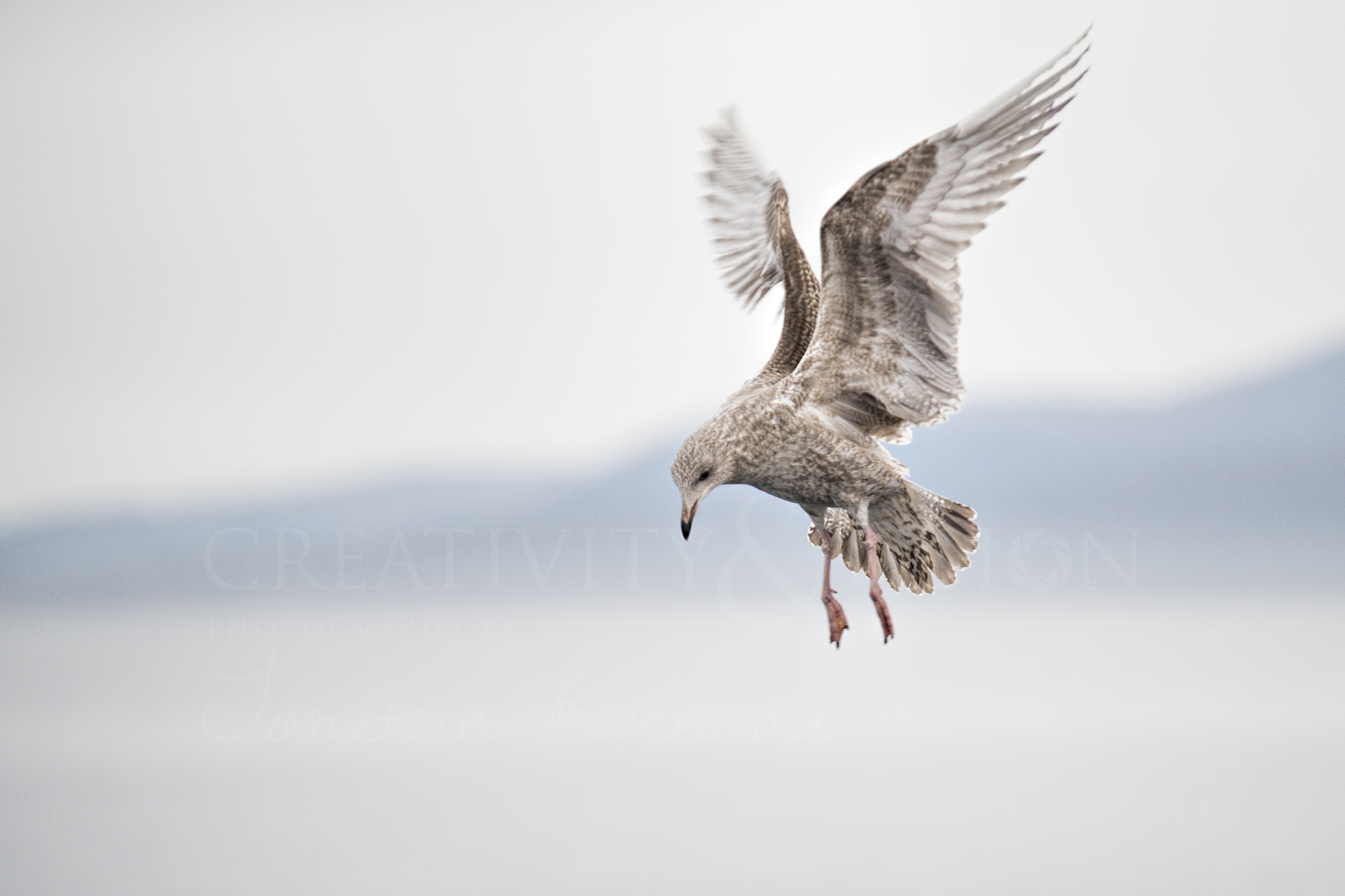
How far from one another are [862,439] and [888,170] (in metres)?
1.60

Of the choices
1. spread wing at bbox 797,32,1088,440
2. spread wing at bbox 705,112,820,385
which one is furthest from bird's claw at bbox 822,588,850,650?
spread wing at bbox 705,112,820,385

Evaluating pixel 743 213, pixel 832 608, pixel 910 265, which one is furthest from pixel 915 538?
pixel 743 213

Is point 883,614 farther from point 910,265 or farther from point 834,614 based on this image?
point 910,265

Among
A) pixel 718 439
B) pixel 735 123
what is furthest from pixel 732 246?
pixel 718 439

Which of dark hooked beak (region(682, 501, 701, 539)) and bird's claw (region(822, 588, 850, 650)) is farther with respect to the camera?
bird's claw (region(822, 588, 850, 650))

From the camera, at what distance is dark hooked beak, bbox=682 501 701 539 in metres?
5.72

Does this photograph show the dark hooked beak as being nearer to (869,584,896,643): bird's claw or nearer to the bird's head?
the bird's head

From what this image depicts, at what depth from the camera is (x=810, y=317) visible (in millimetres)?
7734

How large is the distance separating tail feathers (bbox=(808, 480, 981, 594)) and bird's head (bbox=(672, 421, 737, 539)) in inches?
54.1

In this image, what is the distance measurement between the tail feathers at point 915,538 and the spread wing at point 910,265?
482 millimetres

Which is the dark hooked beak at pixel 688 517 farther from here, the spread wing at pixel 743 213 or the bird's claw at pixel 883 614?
the spread wing at pixel 743 213

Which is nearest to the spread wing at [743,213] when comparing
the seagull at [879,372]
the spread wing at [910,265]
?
the seagull at [879,372]

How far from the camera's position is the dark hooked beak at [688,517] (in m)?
5.72

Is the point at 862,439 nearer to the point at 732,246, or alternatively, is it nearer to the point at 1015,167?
the point at 1015,167
